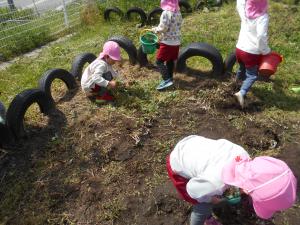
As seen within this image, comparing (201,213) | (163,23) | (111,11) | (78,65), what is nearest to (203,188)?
(201,213)

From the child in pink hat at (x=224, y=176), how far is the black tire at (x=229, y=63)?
2.92 m

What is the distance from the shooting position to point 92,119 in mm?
5387

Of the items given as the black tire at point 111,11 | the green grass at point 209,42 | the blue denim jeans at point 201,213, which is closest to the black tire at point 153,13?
the green grass at point 209,42

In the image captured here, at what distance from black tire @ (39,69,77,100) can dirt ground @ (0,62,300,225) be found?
0.69 ft

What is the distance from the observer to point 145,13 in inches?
366

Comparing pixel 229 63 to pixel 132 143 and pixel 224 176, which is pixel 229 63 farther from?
pixel 224 176

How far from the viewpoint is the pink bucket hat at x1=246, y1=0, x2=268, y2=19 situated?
5027 millimetres

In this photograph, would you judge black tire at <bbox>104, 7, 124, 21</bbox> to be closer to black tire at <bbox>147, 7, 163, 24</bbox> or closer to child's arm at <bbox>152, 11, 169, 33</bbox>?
black tire at <bbox>147, 7, 163, 24</bbox>

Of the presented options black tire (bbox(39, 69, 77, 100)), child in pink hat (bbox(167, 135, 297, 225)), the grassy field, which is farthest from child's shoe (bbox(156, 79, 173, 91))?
child in pink hat (bbox(167, 135, 297, 225))

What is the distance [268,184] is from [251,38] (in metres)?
3.09

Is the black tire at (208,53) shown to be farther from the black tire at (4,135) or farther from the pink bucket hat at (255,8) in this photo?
the black tire at (4,135)

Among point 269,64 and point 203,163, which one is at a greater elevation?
point 203,163

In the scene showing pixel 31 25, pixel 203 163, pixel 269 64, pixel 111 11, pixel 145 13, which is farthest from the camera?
pixel 111 11

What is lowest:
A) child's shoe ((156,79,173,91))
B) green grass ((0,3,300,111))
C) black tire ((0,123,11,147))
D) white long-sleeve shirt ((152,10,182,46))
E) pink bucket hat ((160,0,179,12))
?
green grass ((0,3,300,111))
